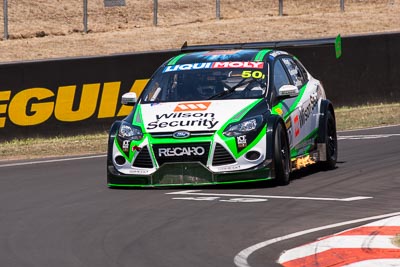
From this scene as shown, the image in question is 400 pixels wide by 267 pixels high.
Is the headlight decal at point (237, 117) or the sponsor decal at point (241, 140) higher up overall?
the headlight decal at point (237, 117)

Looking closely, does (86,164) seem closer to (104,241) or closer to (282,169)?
(282,169)

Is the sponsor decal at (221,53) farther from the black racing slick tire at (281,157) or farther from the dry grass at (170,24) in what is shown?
the dry grass at (170,24)

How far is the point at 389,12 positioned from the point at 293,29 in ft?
15.0

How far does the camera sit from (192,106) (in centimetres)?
1293

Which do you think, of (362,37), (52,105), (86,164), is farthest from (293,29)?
(86,164)

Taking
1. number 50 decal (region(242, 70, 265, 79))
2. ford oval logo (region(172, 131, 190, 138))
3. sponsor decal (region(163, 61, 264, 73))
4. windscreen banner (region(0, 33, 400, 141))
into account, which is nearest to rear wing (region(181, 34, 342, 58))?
sponsor decal (region(163, 61, 264, 73))

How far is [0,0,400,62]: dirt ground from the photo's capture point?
3481 centimetres

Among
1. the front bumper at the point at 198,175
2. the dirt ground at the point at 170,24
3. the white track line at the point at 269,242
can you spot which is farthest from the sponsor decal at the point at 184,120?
the dirt ground at the point at 170,24

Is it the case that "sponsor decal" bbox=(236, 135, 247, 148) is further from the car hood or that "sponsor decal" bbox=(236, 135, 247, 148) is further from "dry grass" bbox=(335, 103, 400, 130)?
"dry grass" bbox=(335, 103, 400, 130)

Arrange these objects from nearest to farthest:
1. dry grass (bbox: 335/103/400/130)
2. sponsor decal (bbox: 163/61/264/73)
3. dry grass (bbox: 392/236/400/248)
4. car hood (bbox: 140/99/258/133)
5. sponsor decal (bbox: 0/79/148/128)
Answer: dry grass (bbox: 392/236/400/248) < car hood (bbox: 140/99/258/133) < sponsor decal (bbox: 163/61/264/73) < sponsor decal (bbox: 0/79/148/128) < dry grass (bbox: 335/103/400/130)

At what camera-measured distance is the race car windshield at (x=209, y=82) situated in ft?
43.6

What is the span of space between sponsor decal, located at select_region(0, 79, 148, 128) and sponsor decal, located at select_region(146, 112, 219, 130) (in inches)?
286

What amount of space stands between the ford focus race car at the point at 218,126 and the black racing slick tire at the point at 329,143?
0.15ft

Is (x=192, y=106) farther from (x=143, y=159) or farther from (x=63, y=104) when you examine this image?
(x=63, y=104)
